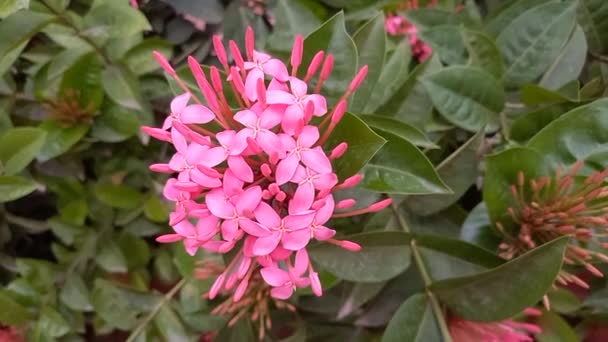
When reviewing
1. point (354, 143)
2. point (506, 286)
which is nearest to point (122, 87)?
point (354, 143)

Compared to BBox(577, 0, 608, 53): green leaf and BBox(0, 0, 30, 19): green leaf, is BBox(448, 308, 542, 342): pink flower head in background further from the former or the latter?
BBox(0, 0, 30, 19): green leaf

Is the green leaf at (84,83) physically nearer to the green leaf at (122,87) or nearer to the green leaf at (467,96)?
the green leaf at (122,87)

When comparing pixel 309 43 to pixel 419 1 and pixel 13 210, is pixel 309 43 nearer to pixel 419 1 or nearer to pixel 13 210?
pixel 419 1

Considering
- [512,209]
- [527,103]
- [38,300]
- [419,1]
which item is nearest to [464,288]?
[512,209]

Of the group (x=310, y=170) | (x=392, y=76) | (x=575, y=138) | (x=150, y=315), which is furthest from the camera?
(x=150, y=315)

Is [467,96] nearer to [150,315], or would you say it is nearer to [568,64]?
[568,64]
